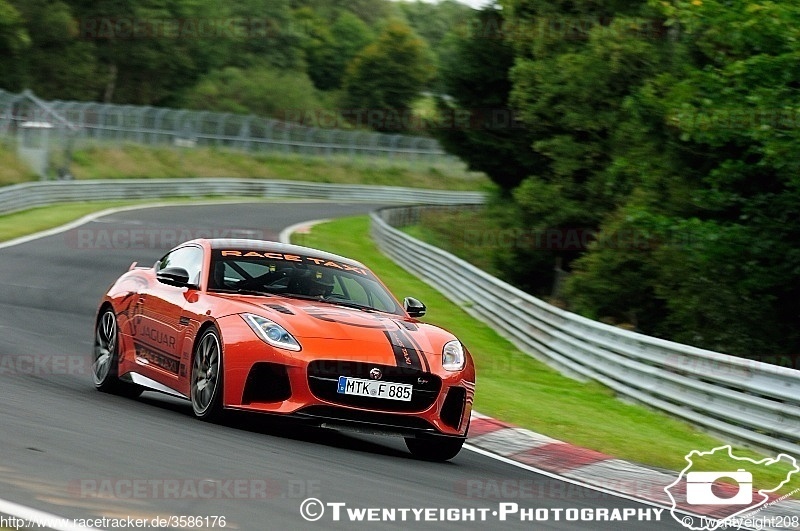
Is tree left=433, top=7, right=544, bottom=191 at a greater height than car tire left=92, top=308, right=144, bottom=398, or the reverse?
tree left=433, top=7, right=544, bottom=191

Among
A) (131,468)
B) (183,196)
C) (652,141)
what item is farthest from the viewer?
(183,196)

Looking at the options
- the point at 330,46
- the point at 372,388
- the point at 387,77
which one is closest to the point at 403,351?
the point at 372,388

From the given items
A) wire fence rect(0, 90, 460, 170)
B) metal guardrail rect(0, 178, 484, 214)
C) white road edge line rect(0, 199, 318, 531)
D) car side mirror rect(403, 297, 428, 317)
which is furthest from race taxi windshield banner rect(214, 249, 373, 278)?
wire fence rect(0, 90, 460, 170)

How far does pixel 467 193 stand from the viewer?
7156cm

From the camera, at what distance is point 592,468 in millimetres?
8805

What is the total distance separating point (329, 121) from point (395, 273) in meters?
68.1

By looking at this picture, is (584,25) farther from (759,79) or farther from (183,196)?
(183,196)

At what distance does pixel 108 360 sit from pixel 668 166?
1515cm

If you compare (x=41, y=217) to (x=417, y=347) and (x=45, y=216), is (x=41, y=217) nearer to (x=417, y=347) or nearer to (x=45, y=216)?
(x=45, y=216)

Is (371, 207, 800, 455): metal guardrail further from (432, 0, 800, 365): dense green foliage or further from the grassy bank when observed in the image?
the grassy bank

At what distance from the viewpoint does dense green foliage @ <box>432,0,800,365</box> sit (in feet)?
63.7

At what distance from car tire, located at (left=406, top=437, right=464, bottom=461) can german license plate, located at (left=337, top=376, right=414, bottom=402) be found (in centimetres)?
49

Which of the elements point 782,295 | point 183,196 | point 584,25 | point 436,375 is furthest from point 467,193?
point 436,375

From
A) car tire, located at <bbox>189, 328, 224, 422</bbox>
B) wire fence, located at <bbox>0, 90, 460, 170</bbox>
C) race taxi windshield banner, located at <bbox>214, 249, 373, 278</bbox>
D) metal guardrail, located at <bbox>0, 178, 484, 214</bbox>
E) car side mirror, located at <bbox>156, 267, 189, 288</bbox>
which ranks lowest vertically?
metal guardrail, located at <bbox>0, 178, 484, 214</bbox>
